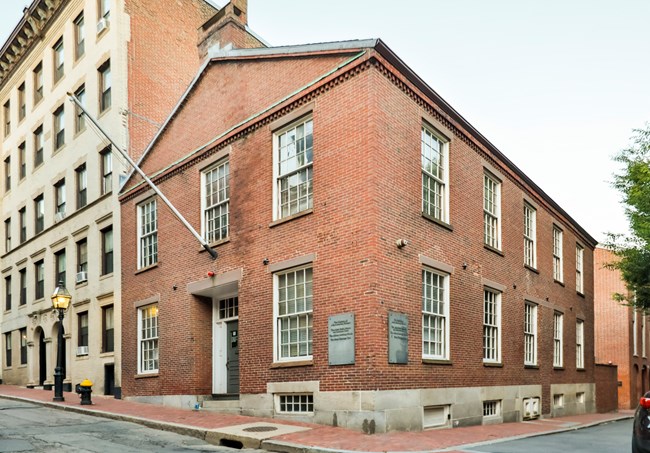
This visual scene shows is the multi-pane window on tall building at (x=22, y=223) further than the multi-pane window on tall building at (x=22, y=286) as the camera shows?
Yes

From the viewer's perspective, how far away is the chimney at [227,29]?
18.9 metres

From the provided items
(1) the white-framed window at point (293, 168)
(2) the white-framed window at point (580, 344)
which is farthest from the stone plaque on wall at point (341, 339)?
(2) the white-framed window at point (580, 344)

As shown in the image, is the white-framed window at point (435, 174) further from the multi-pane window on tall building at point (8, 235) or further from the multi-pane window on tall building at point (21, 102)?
the multi-pane window on tall building at point (8, 235)

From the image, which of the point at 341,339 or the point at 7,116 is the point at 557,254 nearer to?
the point at 341,339

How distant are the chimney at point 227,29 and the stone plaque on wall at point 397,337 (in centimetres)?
929

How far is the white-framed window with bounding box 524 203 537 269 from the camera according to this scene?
22.3 metres

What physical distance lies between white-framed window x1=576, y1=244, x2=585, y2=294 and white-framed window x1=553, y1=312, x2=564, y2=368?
324cm

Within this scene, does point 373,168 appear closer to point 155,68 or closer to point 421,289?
point 421,289

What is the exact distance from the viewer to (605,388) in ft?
95.7

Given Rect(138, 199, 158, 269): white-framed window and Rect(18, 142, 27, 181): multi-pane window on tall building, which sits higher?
Rect(18, 142, 27, 181): multi-pane window on tall building

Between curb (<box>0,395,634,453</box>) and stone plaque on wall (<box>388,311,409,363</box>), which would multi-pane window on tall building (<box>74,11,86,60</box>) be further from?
stone plaque on wall (<box>388,311,409,363</box>)

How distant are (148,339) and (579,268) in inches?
701

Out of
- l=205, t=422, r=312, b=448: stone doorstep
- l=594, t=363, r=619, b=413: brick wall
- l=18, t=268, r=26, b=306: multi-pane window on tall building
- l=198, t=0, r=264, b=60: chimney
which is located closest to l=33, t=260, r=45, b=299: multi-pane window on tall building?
A: l=18, t=268, r=26, b=306: multi-pane window on tall building

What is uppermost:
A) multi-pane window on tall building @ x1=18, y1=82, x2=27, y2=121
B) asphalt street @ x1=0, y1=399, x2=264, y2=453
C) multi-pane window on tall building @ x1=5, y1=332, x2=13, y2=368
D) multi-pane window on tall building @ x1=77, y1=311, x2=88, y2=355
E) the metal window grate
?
multi-pane window on tall building @ x1=18, y1=82, x2=27, y2=121
